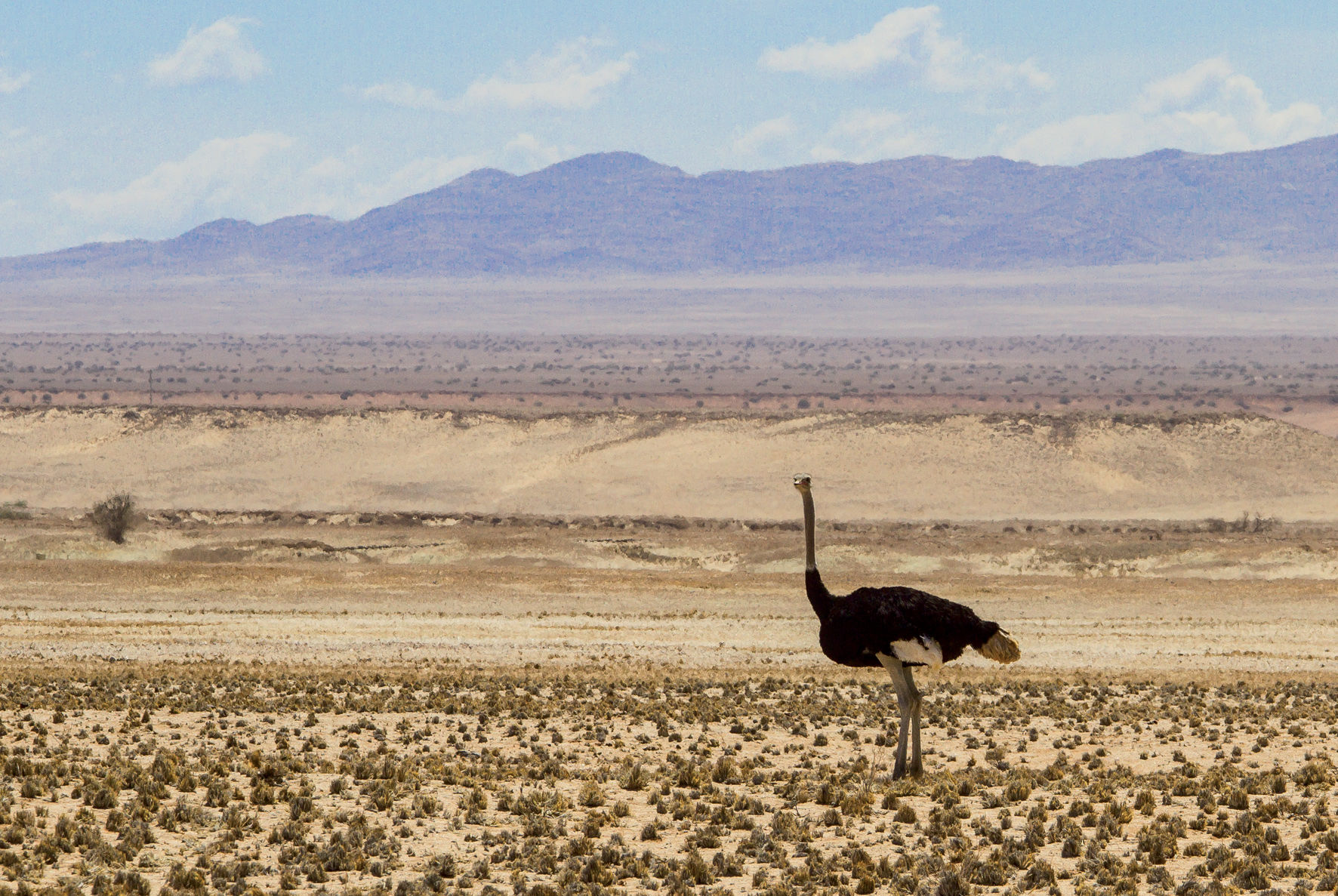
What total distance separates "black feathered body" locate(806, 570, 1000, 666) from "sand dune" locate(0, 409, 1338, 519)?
49948mm

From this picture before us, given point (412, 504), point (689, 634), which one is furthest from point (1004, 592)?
point (412, 504)

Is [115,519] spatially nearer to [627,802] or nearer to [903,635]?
[627,802]

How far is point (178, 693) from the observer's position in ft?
65.4

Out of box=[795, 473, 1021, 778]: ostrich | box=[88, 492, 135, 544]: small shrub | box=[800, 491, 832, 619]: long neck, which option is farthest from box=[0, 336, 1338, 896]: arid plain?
box=[800, 491, 832, 619]: long neck

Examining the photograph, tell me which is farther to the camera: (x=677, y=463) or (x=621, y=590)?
(x=677, y=463)

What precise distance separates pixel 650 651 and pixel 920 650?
14.8 metres

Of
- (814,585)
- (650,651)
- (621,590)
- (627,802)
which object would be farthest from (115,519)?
(627,802)

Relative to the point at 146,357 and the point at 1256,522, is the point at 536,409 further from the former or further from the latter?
the point at 146,357

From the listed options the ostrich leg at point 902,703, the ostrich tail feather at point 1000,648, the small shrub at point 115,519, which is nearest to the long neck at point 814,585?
the ostrich leg at point 902,703

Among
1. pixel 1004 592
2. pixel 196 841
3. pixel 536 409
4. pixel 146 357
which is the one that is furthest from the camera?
pixel 146 357

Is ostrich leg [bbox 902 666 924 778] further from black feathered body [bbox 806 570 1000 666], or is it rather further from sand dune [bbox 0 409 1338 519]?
sand dune [bbox 0 409 1338 519]

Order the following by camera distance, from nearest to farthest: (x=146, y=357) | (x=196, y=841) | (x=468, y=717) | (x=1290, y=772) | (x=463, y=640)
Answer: (x=196, y=841) < (x=1290, y=772) < (x=468, y=717) < (x=463, y=640) < (x=146, y=357)

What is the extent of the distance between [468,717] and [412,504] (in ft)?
165

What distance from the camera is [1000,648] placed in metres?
14.1
